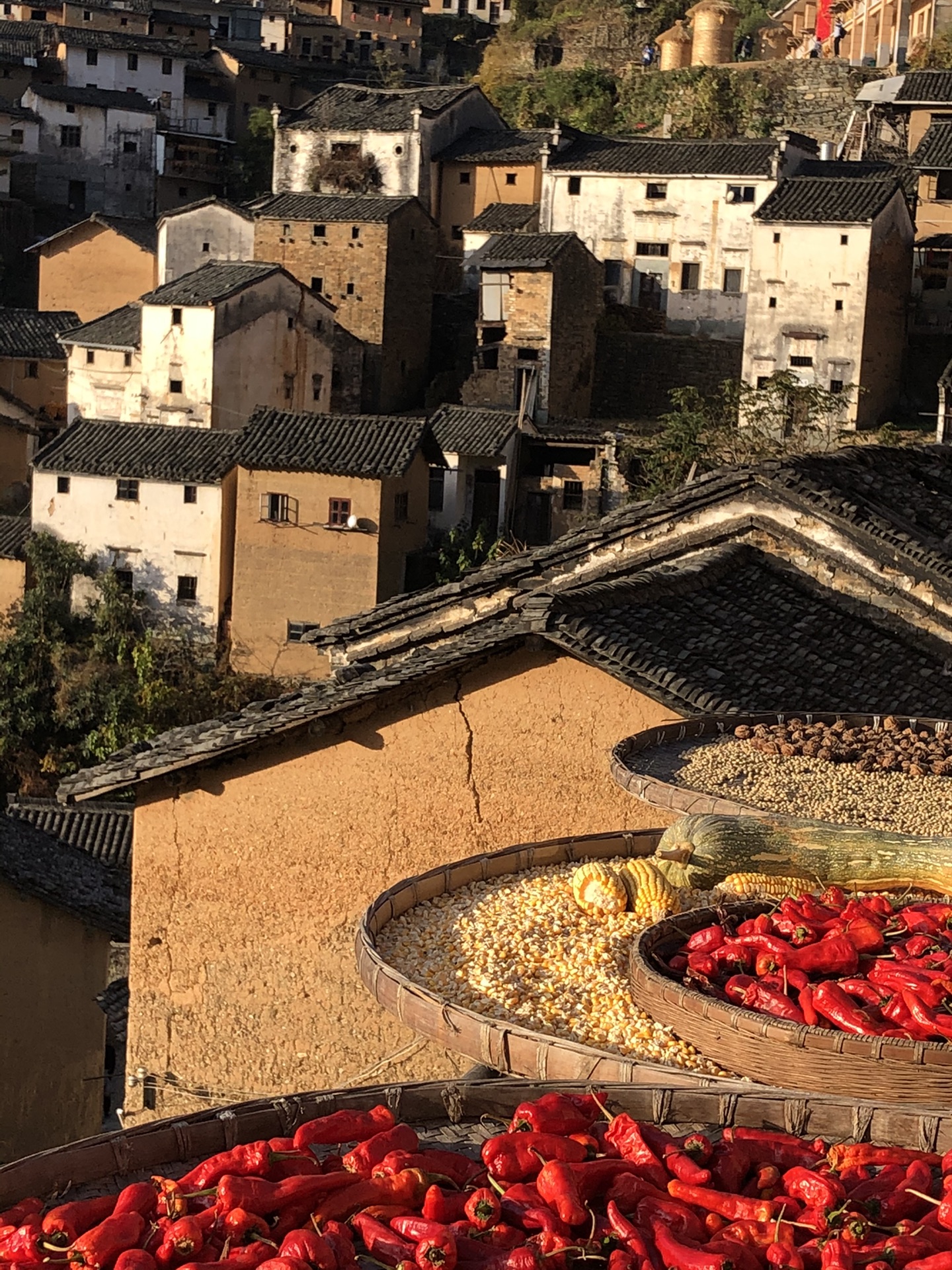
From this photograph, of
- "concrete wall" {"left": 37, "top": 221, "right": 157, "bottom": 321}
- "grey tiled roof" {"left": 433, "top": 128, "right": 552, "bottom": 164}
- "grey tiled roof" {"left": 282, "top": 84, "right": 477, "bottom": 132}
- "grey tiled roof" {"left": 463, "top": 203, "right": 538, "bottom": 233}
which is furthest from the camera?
"concrete wall" {"left": 37, "top": 221, "right": 157, "bottom": 321}

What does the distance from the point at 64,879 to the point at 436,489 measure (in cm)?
1656

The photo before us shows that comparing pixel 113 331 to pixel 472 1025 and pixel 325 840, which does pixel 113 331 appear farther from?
pixel 472 1025

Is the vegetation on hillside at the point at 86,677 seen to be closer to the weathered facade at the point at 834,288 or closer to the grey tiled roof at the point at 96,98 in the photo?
the weathered facade at the point at 834,288

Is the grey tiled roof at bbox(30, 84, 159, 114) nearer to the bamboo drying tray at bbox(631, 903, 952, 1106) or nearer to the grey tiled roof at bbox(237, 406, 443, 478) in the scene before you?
the grey tiled roof at bbox(237, 406, 443, 478)

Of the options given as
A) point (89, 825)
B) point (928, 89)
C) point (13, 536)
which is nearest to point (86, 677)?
point (13, 536)

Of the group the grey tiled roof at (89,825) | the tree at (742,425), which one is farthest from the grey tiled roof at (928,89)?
the grey tiled roof at (89,825)

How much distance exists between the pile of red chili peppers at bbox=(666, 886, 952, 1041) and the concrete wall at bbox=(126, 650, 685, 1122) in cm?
360

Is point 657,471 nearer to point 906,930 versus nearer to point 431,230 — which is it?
point 431,230

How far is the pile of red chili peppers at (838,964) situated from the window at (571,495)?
26.5m

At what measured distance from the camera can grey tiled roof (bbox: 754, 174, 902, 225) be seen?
32.4 meters

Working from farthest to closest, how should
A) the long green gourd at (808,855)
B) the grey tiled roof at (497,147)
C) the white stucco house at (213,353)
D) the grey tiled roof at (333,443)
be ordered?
the grey tiled roof at (497,147), the white stucco house at (213,353), the grey tiled roof at (333,443), the long green gourd at (808,855)

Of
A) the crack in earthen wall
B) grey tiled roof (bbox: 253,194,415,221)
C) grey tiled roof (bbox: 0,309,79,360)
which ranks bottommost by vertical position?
the crack in earthen wall

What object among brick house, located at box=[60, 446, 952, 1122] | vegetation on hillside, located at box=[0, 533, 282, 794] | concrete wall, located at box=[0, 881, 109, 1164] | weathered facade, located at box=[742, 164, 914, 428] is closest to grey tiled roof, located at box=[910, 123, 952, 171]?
weathered facade, located at box=[742, 164, 914, 428]

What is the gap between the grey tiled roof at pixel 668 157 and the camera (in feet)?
118
